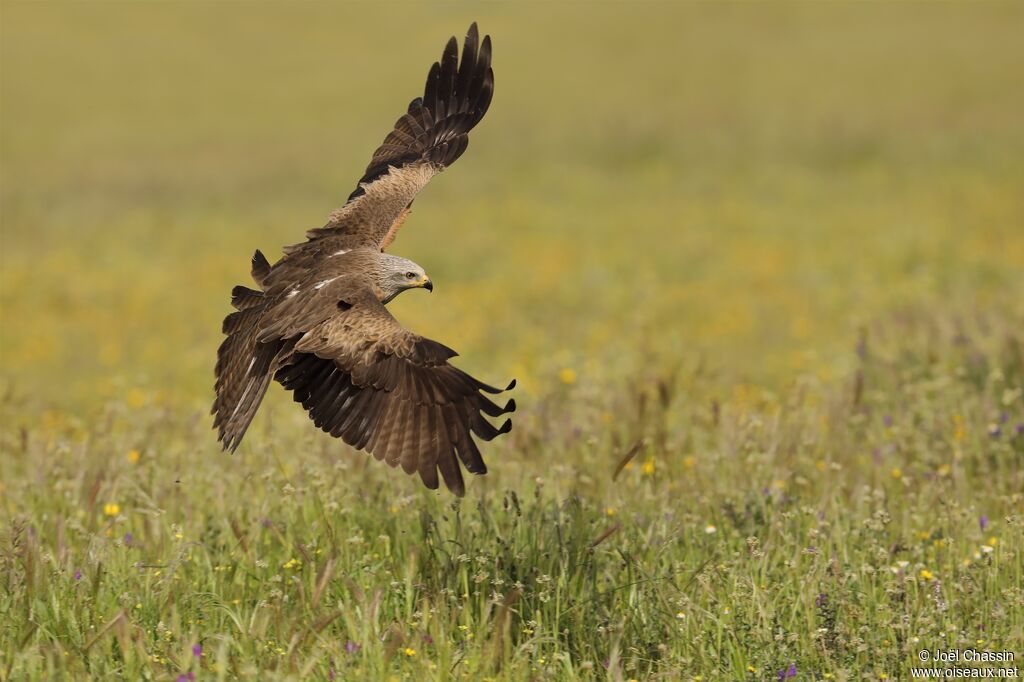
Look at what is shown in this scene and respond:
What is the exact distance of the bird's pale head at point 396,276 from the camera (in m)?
5.38

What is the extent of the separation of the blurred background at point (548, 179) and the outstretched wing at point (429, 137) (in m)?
1.89

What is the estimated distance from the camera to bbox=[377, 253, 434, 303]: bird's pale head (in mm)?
5383

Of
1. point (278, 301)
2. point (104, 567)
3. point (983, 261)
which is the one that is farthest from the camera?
point (983, 261)

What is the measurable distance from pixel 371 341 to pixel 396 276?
3.16 feet

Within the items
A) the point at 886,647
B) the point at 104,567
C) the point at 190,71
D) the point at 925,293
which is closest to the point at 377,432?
the point at 104,567

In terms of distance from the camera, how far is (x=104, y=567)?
13.7 feet

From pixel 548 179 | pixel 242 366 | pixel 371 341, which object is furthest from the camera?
pixel 548 179

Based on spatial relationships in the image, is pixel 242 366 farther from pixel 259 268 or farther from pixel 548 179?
pixel 548 179

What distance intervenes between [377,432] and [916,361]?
14.2 feet

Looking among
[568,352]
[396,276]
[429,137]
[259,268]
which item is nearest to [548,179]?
[568,352]

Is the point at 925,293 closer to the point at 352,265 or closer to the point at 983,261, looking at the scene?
the point at 983,261

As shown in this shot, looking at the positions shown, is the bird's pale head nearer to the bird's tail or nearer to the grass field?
the bird's tail

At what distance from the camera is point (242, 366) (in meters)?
5.16

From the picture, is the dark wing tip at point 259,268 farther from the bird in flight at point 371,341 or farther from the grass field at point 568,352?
the grass field at point 568,352
